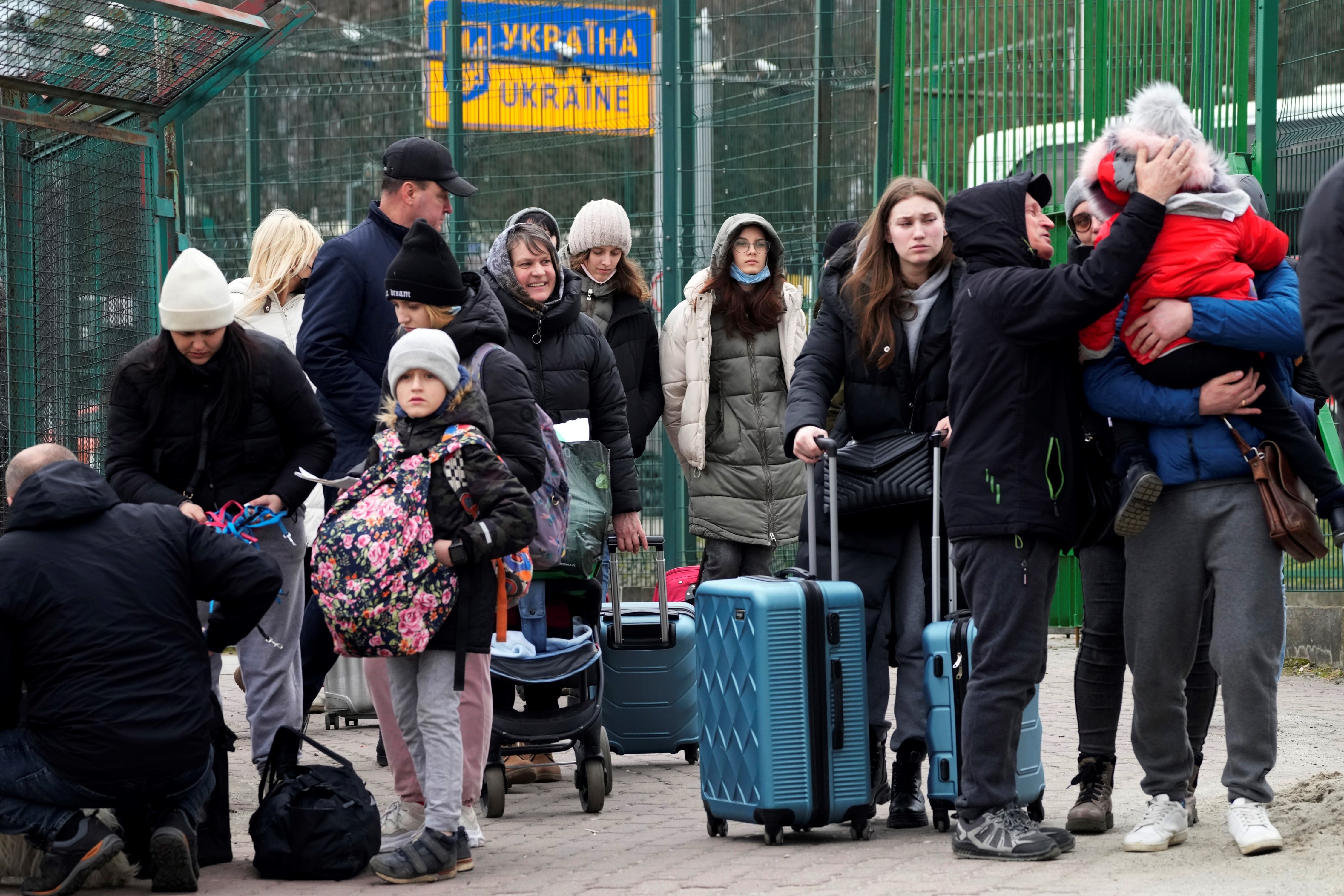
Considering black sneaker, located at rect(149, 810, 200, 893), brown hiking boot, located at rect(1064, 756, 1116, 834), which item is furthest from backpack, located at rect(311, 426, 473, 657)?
brown hiking boot, located at rect(1064, 756, 1116, 834)

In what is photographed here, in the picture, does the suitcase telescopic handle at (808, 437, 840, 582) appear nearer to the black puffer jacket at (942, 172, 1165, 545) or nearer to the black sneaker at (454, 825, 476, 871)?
the black puffer jacket at (942, 172, 1165, 545)

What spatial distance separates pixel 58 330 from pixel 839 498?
2.95 metres

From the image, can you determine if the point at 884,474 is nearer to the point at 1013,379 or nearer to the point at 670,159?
the point at 1013,379

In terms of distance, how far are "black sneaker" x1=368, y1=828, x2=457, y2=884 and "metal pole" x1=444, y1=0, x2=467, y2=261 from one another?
16.8ft

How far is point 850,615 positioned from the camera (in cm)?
532

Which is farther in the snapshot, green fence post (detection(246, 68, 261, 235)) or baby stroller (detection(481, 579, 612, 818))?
green fence post (detection(246, 68, 261, 235))

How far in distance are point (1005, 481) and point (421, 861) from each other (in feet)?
6.22

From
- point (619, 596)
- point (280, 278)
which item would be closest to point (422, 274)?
point (619, 596)

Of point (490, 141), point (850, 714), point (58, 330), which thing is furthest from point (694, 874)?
point (490, 141)

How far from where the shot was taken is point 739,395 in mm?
7383

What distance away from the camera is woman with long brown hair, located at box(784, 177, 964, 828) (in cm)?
559

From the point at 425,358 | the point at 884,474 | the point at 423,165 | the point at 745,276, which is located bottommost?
the point at 884,474

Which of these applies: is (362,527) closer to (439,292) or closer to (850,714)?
(439,292)

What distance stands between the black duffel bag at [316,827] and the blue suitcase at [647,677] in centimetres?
169
